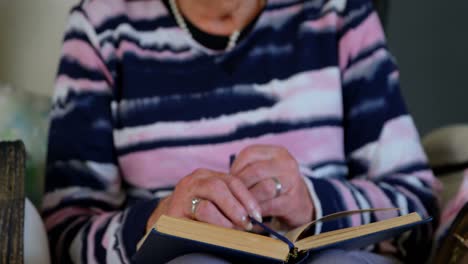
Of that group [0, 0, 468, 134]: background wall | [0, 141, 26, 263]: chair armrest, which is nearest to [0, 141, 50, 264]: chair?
[0, 141, 26, 263]: chair armrest

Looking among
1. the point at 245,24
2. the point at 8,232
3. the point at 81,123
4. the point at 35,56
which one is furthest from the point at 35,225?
the point at 35,56

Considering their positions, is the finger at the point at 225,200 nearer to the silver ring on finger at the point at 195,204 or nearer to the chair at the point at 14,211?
the silver ring on finger at the point at 195,204

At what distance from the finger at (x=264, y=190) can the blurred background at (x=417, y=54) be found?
2.33ft

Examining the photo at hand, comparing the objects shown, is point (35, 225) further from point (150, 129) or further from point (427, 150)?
point (427, 150)

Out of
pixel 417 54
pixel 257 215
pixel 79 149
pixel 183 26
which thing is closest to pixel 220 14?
pixel 183 26

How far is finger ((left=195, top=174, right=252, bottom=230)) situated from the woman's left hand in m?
0.05

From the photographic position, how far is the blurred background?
1262 millimetres

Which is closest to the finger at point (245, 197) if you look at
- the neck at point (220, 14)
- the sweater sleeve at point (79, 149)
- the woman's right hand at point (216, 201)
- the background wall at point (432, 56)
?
the woman's right hand at point (216, 201)

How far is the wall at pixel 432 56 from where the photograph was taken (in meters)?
1.59

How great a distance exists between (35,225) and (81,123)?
0.74 ft

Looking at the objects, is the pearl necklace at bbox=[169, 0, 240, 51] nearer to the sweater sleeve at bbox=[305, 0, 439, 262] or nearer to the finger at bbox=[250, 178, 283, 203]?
the sweater sleeve at bbox=[305, 0, 439, 262]

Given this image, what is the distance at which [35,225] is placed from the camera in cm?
73

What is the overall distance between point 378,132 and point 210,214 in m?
0.34

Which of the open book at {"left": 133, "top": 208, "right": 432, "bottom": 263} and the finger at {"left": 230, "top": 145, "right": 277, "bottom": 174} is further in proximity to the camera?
the finger at {"left": 230, "top": 145, "right": 277, "bottom": 174}
